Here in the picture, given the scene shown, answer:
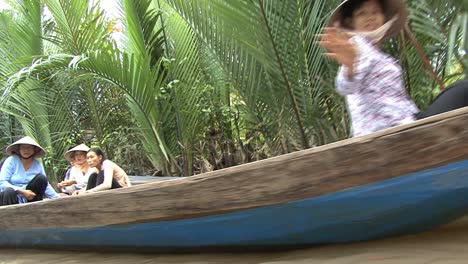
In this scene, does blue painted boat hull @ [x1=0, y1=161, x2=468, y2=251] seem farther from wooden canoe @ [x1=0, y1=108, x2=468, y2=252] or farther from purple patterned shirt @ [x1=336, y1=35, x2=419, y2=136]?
purple patterned shirt @ [x1=336, y1=35, x2=419, y2=136]

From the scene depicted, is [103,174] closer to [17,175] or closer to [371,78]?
[17,175]

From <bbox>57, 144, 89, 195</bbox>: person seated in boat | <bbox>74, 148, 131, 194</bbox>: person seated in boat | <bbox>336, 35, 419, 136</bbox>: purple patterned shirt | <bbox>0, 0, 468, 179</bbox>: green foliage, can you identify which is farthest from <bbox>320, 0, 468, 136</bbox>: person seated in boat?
<bbox>57, 144, 89, 195</bbox>: person seated in boat

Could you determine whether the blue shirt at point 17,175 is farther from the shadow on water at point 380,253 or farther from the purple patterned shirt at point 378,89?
the purple patterned shirt at point 378,89

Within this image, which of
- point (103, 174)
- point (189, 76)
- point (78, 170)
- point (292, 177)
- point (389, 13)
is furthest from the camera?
point (189, 76)

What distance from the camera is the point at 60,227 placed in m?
2.02

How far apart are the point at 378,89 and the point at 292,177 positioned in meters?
0.47

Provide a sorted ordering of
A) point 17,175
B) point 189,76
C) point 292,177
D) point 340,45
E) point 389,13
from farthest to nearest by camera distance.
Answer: point 189,76 → point 17,175 → point 389,13 → point 340,45 → point 292,177

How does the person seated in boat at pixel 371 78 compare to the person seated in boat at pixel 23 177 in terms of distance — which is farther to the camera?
the person seated in boat at pixel 23 177

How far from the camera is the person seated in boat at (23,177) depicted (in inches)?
119

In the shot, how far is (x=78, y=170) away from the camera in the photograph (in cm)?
376

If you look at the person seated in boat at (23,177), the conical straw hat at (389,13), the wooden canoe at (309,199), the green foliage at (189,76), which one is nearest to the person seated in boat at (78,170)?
the person seated in boat at (23,177)

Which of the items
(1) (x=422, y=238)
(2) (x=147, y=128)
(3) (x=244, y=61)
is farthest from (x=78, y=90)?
(1) (x=422, y=238)

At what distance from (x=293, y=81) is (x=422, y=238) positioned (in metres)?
1.58

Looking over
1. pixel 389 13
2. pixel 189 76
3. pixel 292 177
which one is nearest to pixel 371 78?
pixel 389 13
